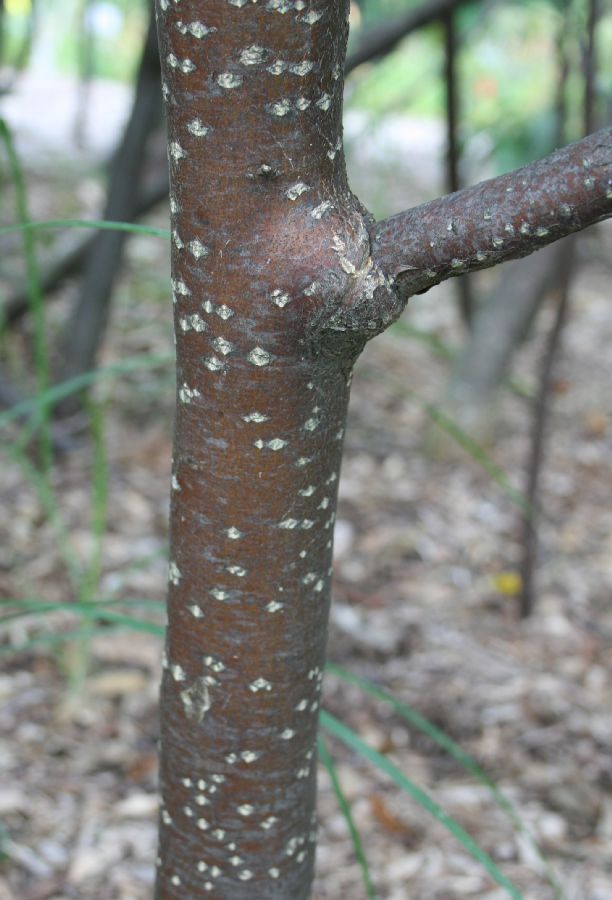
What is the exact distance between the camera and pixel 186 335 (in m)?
0.55

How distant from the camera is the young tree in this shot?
18.7 inches

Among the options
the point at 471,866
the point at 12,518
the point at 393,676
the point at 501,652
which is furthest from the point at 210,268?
the point at 12,518

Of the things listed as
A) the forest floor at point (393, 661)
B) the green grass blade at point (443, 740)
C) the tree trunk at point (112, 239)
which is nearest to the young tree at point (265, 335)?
the green grass blade at point (443, 740)

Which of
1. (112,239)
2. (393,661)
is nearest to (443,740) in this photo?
(393,661)

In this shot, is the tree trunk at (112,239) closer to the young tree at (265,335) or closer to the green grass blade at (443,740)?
the green grass blade at (443,740)

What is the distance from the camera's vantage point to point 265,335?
527 mm

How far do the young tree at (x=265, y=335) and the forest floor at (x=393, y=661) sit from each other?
11.4 inches

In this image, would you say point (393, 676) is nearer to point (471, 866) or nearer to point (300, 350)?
point (471, 866)

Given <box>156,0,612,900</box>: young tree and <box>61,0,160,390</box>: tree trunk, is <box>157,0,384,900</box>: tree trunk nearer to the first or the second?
<box>156,0,612,900</box>: young tree

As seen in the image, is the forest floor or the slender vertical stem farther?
the slender vertical stem

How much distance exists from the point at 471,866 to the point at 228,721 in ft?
2.08

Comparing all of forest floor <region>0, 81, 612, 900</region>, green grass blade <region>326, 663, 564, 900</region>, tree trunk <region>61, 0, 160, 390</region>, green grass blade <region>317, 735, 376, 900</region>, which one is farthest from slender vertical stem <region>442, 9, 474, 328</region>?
green grass blade <region>317, 735, 376, 900</region>

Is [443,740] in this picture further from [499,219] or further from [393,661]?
[393,661]

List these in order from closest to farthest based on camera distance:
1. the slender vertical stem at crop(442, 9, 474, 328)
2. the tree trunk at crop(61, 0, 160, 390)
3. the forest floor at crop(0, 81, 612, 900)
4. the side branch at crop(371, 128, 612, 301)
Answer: the side branch at crop(371, 128, 612, 301)
the forest floor at crop(0, 81, 612, 900)
the tree trunk at crop(61, 0, 160, 390)
the slender vertical stem at crop(442, 9, 474, 328)
